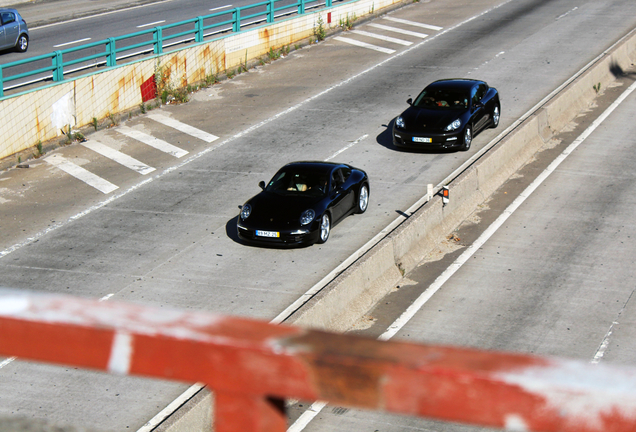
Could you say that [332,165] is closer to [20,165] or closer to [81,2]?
[20,165]

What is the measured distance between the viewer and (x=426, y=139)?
22.0 metres

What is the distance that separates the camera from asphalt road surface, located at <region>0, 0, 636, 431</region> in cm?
1336

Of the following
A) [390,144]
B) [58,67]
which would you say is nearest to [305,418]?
[390,144]

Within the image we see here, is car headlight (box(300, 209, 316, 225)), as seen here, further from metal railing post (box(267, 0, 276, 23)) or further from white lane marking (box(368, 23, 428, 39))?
white lane marking (box(368, 23, 428, 39))

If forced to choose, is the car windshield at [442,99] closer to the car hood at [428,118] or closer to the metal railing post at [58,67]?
the car hood at [428,118]

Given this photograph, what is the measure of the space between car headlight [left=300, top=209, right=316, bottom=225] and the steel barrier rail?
47.5ft

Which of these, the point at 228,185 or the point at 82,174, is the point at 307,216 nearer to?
the point at 228,185

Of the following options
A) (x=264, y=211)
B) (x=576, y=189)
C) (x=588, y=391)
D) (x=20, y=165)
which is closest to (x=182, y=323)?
(x=588, y=391)

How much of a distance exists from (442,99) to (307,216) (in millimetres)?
8490

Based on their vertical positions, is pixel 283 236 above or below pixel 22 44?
below

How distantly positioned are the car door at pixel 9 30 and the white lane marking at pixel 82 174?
9041 millimetres

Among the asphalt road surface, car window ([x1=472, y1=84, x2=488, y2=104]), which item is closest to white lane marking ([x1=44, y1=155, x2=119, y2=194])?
the asphalt road surface

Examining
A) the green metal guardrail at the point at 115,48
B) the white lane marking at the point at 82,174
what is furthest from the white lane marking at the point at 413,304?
the green metal guardrail at the point at 115,48

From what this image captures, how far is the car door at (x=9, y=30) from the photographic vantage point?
29.5 meters
